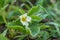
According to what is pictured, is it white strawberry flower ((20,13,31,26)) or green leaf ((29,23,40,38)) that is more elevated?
white strawberry flower ((20,13,31,26))

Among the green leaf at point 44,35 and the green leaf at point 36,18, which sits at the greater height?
the green leaf at point 36,18

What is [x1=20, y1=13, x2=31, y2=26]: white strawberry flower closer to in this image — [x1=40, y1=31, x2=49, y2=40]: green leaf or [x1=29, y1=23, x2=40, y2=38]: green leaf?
[x1=29, y1=23, x2=40, y2=38]: green leaf

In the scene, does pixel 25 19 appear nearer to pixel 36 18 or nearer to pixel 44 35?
pixel 36 18

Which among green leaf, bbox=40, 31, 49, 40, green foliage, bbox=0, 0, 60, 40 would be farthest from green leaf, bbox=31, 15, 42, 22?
green leaf, bbox=40, 31, 49, 40

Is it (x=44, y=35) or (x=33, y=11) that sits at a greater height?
(x=33, y=11)

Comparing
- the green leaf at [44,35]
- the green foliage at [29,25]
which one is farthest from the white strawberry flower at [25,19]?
the green leaf at [44,35]

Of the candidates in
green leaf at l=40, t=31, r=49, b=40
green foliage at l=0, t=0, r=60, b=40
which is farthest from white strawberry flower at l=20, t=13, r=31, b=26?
green leaf at l=40, t=31, r=49, b=40

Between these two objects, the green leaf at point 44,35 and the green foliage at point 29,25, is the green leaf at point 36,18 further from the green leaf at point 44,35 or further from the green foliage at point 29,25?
the green leaf at point 44,35

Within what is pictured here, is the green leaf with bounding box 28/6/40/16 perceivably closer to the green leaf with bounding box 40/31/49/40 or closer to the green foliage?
the green foliage

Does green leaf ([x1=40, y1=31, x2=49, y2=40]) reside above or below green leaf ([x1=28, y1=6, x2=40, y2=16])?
below

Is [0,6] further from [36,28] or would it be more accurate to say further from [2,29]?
[36,28]

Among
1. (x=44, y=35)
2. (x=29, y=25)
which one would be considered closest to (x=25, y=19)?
(x=29, y=25)

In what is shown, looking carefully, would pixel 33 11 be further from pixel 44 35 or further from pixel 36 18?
pixel 44 35
